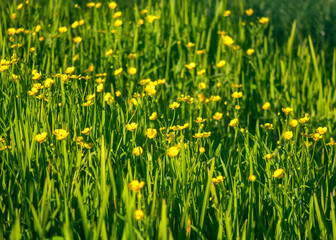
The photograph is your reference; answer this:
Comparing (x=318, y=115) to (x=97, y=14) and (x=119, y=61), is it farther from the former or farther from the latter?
(x=97, y=14)

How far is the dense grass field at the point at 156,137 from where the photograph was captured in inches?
62.2

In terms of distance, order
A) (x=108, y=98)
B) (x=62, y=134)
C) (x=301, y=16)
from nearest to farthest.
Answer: (x=62, y=134) → (x=108, y=98) → (x=301, y=16)

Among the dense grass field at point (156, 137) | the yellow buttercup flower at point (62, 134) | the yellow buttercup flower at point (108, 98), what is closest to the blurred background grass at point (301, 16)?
the dense grass field at point (156, 137)

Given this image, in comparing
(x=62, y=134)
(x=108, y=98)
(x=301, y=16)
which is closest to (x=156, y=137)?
(x=108, y=98)

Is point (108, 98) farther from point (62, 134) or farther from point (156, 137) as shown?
point (62, 134)

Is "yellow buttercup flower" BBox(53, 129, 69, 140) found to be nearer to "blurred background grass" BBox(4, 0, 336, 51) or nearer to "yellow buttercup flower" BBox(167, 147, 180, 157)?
"yellow buttercup flower" BBox(167, 147, 180, 157)

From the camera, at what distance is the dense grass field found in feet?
5.19

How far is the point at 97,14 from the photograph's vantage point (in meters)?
3.52

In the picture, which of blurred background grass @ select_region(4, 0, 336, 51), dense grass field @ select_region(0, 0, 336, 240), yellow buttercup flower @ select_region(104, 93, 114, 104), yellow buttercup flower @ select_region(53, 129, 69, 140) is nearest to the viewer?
dense grass field @ select_region(0, 0, 336, 240)

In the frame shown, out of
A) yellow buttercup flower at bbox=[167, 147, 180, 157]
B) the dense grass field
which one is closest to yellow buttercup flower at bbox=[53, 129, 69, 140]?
the dense grass field

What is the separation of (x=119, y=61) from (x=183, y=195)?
1649mm

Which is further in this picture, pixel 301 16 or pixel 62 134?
pixel 301 16

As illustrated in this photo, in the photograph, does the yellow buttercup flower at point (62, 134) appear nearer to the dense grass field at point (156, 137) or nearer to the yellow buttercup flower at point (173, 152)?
the dense grass field at point (156, 137)

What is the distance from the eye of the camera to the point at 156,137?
7.47ft
